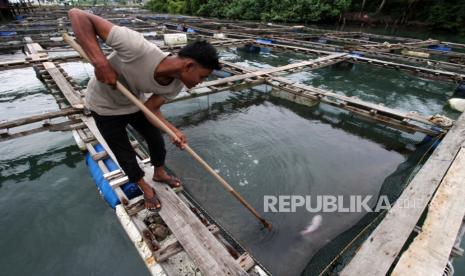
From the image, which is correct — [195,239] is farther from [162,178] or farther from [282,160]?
[282,160]

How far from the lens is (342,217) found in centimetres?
385

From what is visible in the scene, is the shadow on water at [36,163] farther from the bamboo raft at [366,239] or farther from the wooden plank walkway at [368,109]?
the wooden plank walkway at [368,109]

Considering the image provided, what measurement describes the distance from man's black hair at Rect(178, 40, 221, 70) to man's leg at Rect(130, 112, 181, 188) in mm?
1045

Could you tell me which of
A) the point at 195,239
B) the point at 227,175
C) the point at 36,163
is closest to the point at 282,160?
the point at 227,175

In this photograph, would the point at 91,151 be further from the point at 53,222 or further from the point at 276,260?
the point at 276,260

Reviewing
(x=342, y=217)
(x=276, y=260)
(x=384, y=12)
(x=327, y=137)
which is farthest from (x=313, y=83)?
(x=384, y=12)

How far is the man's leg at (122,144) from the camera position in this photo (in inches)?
96.7

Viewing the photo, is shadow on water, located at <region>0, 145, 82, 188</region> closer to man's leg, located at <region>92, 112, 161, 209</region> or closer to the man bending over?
man's leg, located at <region>92, 112, 161, 209</region>

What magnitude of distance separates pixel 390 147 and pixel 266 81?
405cm

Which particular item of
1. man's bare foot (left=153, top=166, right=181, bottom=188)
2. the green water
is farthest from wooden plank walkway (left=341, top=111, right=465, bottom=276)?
man's bare foot (left=153, top=166, right=181, bottom=188)

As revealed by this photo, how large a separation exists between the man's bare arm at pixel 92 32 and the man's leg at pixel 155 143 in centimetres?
74

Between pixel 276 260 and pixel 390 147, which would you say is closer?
pixel 276 260

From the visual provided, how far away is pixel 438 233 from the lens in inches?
94.3

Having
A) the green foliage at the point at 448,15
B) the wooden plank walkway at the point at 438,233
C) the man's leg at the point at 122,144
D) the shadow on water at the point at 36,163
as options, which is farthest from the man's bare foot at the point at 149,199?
the green foliage at the point at 448,15
